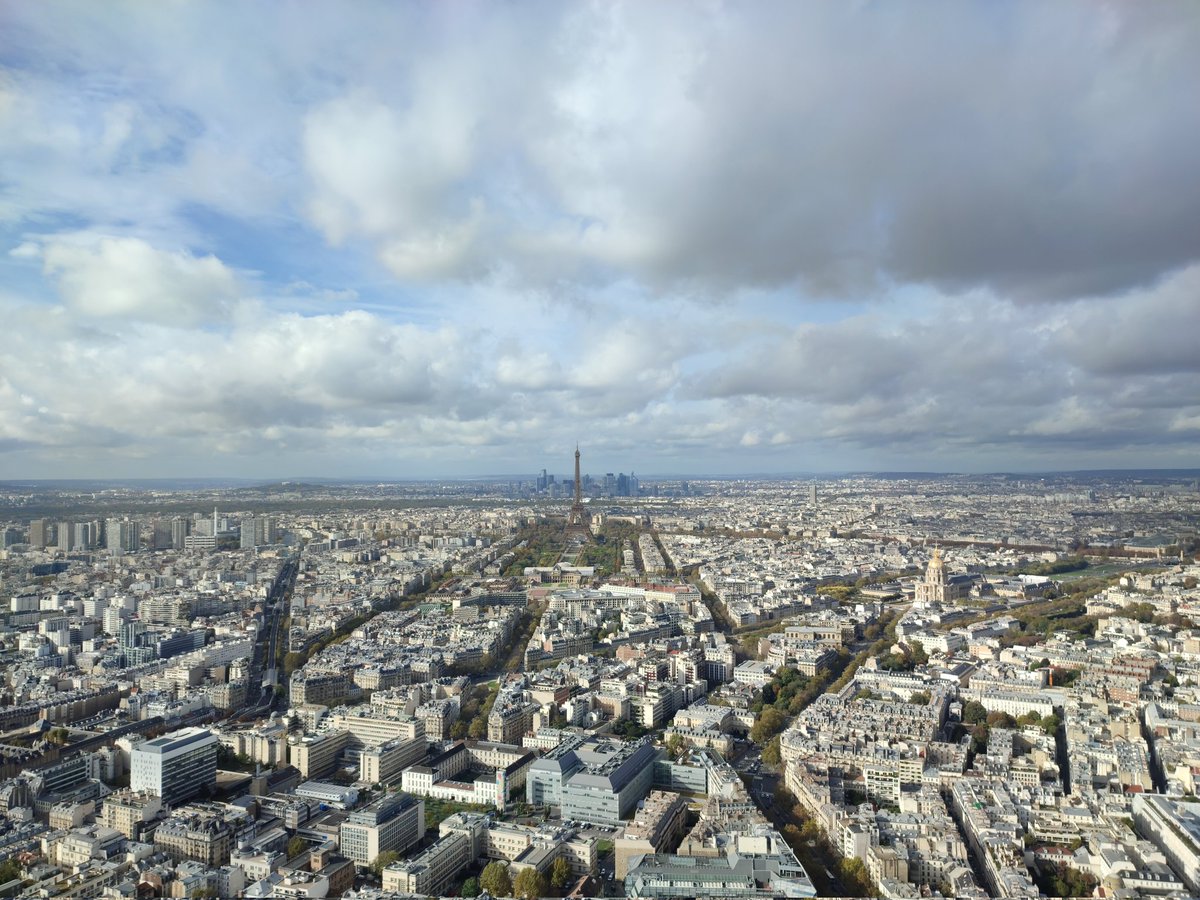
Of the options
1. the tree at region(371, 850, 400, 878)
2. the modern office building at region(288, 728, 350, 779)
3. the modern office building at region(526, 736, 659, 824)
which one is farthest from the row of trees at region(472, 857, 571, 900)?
the modern office building at region(288, 728, 350, 779)

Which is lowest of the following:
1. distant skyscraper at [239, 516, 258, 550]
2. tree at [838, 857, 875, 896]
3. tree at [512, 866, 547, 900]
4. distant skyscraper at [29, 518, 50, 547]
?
tree at [838, 857, 875, 896]

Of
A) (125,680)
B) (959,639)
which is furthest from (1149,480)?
(125,680)

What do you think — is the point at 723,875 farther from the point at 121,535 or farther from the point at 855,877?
the point at 121,535

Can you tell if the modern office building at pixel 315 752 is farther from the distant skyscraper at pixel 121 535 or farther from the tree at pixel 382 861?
the distant skyscraper at pixel 121 535

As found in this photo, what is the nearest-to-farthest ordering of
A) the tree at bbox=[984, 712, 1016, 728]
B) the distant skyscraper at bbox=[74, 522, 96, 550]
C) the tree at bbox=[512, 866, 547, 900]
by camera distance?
the tree at bbox=[512, 866, 547, 900] < the tree at bbox=[984, 712, 1016, 728] < the distant skyscraper at bbox=[74, 522, 96, 550]

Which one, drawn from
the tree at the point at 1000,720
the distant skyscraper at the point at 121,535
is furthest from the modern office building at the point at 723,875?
the distant skyscraper at the point at 121,535

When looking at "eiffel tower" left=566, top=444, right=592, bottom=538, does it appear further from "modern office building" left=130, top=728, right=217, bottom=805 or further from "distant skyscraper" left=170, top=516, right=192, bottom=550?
"modern office building" left=130, top=728, right=217, bottom=805
